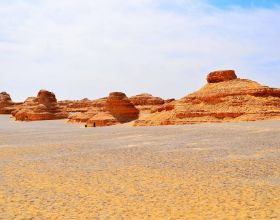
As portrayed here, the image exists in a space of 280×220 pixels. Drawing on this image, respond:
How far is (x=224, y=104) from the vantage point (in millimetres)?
33406

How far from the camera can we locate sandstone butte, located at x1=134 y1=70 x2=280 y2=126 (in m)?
32.0

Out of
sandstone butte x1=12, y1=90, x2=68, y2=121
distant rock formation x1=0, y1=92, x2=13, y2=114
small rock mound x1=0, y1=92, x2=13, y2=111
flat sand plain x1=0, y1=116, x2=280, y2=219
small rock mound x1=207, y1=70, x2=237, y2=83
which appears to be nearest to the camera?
flat sand plain x1=0, y1=116, x2=280, y2=219

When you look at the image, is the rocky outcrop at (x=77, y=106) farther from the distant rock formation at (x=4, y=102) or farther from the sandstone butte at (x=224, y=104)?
the sandstone butte at (x=224, y=104)

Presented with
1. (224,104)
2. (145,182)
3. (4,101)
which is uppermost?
(4,101)

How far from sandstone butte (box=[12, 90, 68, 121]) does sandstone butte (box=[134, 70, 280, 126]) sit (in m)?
31.7

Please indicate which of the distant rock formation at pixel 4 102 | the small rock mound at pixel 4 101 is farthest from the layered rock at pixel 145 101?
the small rock mound at pixel 4 101

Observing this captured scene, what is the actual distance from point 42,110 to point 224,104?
40.0 meters

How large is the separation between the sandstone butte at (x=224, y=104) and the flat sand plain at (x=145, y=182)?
13.3 meters

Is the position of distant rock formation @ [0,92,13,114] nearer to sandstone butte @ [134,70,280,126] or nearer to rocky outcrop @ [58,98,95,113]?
rocky outcrop @ [58,98,95,113]

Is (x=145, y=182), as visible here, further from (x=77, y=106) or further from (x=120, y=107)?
(x=77, y=106)

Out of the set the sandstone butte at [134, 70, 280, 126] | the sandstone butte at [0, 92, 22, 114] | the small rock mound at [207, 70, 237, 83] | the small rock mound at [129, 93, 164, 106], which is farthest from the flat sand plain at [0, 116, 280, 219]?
the sandstone butte at [0, 92, 22, 114]

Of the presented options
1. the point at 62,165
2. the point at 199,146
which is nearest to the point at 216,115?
the point at 199,146

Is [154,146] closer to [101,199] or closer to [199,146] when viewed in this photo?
[199,146]

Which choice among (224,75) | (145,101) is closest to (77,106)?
(145,101)
